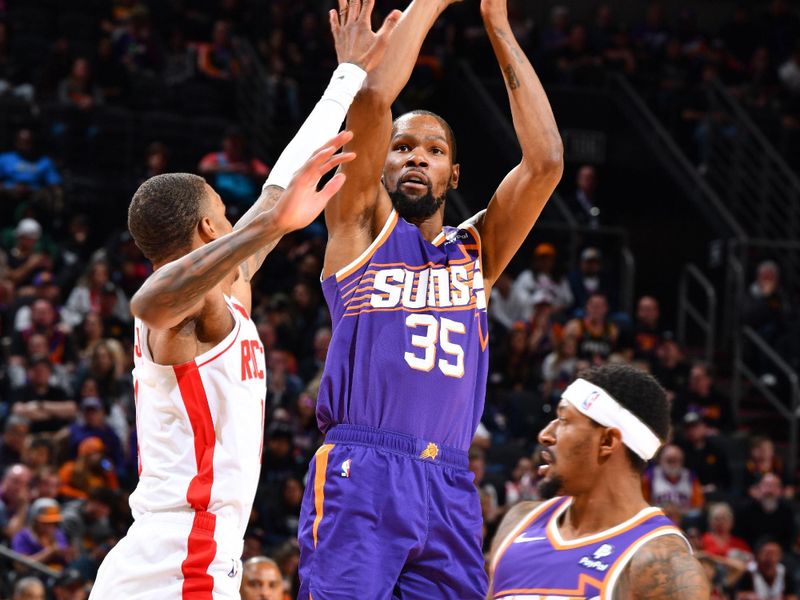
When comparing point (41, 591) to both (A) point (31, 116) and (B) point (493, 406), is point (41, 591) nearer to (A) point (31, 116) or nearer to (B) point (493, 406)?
(B) point (493, 406)

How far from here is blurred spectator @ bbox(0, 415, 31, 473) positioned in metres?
11.6

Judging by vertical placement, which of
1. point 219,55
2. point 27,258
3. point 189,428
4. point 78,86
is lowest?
point 189,428

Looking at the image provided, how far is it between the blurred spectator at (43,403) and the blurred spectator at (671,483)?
5453mm

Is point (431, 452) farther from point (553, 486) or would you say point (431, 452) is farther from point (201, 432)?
point (201, 432)

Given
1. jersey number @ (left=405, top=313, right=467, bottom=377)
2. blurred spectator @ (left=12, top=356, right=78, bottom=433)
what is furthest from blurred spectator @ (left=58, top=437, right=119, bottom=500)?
jersey number @ (left=405, top=313, right=467, bottom=377)

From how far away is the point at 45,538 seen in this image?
421 inches

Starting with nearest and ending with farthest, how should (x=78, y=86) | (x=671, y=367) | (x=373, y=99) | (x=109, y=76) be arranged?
(x=373, y=99) → (x=671, y=367) → (x=78, y=86) → (x=109, y=76)

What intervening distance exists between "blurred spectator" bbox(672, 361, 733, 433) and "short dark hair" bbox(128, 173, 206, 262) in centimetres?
1059

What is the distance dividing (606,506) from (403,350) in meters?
0.90

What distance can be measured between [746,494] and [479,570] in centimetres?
957

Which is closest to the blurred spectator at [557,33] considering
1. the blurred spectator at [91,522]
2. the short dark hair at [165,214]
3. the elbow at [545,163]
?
the blurred spectator at [91,522]

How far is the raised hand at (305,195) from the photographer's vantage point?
4152mm

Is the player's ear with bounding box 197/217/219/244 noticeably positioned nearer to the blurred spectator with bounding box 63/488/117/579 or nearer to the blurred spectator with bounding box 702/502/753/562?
the blurred spectator with bounding box 63/488/117/579

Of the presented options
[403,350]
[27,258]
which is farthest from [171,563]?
[27,258]
